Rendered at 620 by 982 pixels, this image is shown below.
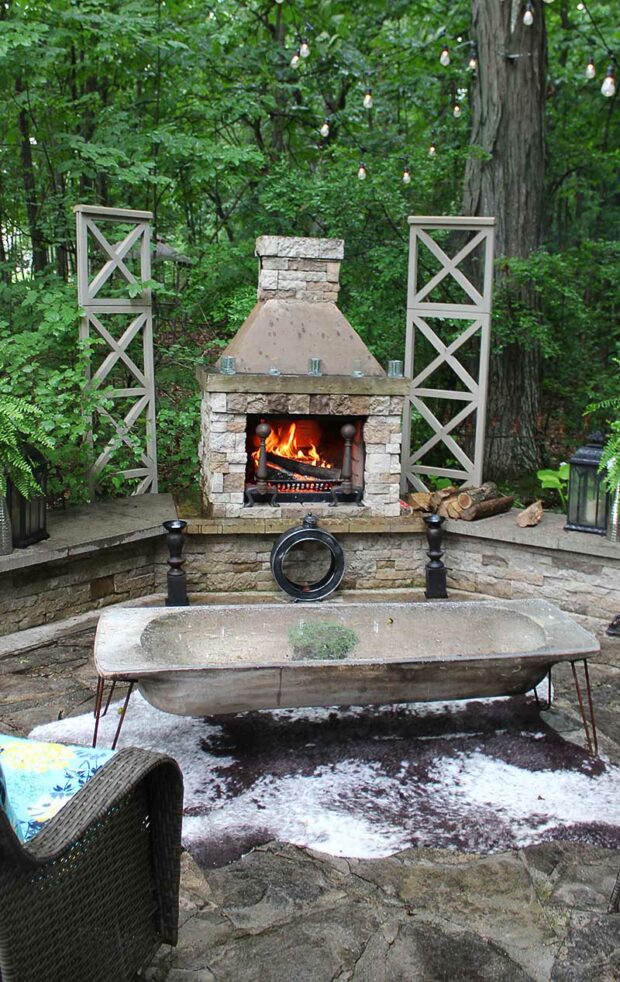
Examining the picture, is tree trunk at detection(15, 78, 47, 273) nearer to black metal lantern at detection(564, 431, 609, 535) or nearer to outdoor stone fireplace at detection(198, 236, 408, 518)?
outdoor stone fireplace at detection(198, 236, 408, 518)

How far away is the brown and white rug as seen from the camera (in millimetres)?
3453

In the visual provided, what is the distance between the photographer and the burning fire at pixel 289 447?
652 cm

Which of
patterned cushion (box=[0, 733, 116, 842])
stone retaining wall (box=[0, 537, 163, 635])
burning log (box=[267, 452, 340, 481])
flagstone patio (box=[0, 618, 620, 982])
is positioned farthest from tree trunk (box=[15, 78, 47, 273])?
flagstone patio (box=[0, 618, 620, 982])

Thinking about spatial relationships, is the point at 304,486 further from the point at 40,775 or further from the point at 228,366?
the point at 40,775

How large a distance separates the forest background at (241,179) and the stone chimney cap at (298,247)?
0.96 meters

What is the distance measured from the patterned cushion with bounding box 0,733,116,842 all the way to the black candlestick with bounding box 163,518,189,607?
3.28 metres

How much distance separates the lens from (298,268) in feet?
20.7

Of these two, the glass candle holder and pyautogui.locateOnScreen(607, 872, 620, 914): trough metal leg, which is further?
the glass candle holder

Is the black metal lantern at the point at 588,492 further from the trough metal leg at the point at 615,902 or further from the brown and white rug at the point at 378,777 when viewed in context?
the trough metal leg at the point at 615,902

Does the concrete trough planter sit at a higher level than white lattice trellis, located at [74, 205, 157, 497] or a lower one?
lower

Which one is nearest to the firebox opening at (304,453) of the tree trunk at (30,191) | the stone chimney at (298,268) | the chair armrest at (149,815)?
the stone chimney at (298,268)

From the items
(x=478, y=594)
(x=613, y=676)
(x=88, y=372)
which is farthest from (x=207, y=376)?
(x=613, y=676)

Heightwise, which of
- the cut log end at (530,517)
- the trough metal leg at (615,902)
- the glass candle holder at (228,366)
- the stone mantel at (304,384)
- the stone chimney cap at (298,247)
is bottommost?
the trough metal leg at (615,902)

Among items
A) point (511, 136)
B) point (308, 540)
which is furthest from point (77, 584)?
point (511, 136)
